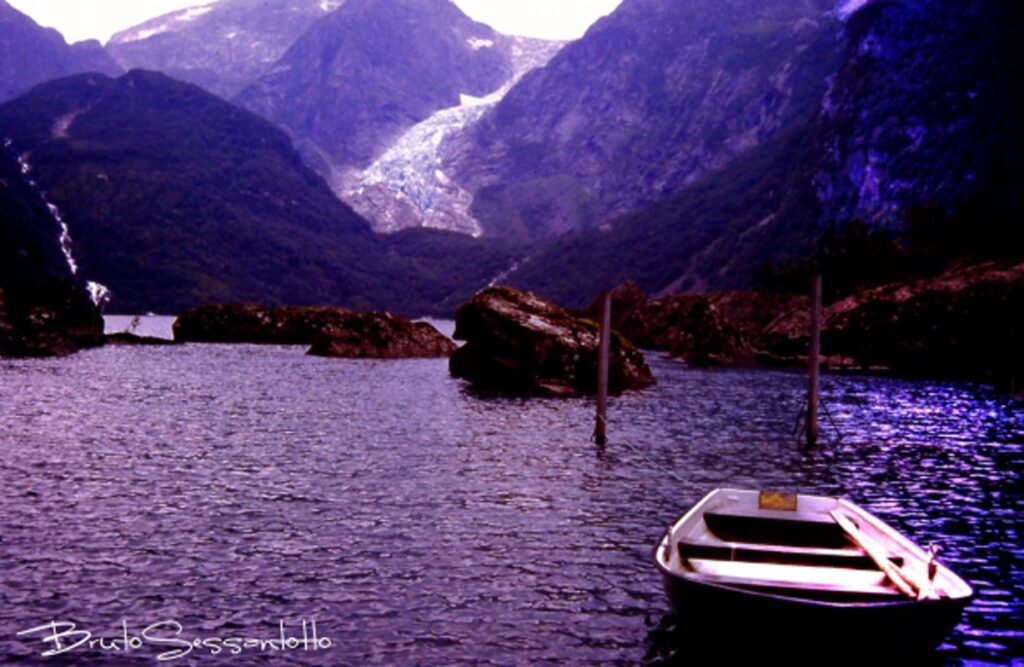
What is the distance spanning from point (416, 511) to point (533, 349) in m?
38.8

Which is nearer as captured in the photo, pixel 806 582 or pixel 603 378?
pixel 806 582

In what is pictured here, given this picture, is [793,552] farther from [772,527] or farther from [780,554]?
[772,527]

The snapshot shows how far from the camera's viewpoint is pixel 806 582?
1523cm

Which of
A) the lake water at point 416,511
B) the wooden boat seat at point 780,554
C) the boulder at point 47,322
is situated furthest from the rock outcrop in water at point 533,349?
the wooden boat seat at point 780,554

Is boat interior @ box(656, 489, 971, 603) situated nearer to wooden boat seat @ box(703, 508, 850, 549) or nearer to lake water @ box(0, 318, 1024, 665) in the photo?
wooden boat seat @ box(703, 508, 850, 549)

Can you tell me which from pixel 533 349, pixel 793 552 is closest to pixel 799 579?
pixel 793 552

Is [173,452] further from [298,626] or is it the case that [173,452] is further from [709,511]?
[709,511]

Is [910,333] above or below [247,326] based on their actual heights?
above

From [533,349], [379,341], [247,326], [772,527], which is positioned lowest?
[772,527]

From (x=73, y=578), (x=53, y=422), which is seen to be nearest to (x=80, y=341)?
(x=53, y=422)

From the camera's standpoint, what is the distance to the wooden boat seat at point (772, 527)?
64.7 ft

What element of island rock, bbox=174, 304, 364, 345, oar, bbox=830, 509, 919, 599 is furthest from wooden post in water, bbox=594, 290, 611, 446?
island rock, bbox=174, 304, 364, 345

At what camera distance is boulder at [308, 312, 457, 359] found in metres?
97.2

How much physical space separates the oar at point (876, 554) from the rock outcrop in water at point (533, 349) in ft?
139
